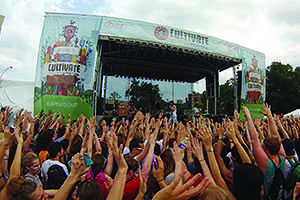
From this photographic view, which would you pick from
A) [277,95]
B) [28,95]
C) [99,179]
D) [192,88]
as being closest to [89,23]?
[28,95]

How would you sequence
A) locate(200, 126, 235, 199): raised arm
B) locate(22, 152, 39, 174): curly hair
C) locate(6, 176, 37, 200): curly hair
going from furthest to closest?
locate(22, 152, 39, 174): curly hair → locate(200, 126, 235, 199): raised arm → locate(6, 176, 37, 200): curly hair

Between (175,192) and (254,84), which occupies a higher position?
(254,84)

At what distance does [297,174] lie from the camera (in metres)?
1.68

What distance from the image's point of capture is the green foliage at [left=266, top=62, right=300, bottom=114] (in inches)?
898

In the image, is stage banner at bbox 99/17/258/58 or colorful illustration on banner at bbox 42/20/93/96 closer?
colorful illustration on banner at bbox 42/20/93/96

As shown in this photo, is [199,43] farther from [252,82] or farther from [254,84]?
[254,84]

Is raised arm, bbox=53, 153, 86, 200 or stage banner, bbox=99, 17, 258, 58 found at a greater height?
stage banner, bbox=99, 17, 258, 58

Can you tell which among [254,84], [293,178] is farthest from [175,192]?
[254,84]

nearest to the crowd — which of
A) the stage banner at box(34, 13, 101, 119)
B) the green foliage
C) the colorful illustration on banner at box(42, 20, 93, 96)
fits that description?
the stage banner at box(34, 13, 101, 119)

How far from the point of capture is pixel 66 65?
8.07 metres

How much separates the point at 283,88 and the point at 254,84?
1514 cm

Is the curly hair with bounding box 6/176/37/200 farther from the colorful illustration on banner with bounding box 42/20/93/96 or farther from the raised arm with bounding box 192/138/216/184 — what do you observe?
the colorful illustration on banner with bounding box 42/20/93/96

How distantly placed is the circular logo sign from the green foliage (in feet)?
64.4

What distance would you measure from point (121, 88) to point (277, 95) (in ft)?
61.5
